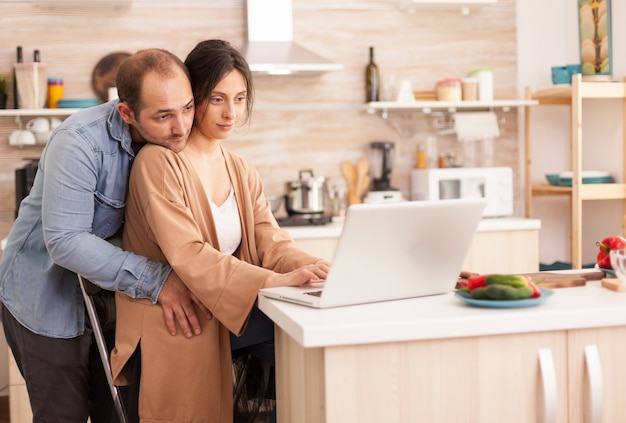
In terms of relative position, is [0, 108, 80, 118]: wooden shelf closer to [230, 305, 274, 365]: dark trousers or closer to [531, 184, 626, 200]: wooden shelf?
[230, 305, 274, 365]: dark trousers

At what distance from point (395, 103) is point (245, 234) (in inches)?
87.1

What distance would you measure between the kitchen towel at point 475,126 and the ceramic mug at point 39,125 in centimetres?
216

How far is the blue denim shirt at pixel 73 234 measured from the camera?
198cm

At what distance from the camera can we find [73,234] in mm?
1977

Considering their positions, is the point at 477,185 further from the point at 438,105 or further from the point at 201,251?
the point at 201,251

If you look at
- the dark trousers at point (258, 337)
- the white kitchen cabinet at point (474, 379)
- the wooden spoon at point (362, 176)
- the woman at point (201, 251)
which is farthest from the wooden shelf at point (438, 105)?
the white kitchen cabinet at point (474, 379)

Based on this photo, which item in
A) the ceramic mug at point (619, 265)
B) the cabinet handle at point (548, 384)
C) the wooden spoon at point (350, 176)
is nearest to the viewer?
the cabinet handle at point (548, 384)

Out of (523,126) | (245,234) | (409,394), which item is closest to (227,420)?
(245,234)

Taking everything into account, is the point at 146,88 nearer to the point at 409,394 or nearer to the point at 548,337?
the point at 409,394

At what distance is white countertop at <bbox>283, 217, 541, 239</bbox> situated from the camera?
3906 millimetres

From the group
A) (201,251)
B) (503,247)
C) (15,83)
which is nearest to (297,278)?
(201,251)

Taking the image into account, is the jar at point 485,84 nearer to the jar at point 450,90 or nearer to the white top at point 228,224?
the jar at point 450,90

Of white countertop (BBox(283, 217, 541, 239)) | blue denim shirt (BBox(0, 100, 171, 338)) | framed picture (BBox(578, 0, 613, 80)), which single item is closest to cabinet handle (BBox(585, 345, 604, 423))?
blue denim shirt (BBox(0, 100, 171, 338))

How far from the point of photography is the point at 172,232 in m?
1.97
